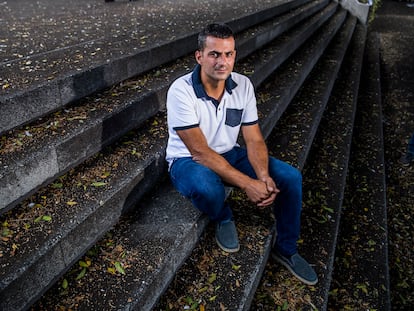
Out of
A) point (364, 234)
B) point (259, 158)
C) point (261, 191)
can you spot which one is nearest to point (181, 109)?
point (259, 158)

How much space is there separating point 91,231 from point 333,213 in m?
2.19

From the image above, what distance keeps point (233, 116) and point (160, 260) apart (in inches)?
45.1

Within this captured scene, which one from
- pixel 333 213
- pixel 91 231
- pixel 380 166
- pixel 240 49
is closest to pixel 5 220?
pixel 91 231

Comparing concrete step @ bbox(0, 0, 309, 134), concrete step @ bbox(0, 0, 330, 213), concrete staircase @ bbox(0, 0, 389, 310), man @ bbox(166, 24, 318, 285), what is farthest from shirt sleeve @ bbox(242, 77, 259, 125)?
concrete step @ bbox(0, 0, 309, 134)

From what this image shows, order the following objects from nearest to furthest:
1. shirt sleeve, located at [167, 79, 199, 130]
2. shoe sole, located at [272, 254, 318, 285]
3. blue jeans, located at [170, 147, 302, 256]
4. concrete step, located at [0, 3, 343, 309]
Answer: concrete step, located at [0, 3, 343, 309] < blue jeans, located at [170, 147, 302, 256] < shirt sleeve, located at [167, 79, 199, 130] < shoe sole, located at [272, 254, 318, 285]

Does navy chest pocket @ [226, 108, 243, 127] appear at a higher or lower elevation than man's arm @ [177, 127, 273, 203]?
higher

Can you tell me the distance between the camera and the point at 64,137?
95.7 inches

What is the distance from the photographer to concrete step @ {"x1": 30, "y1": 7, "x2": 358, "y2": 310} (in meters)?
1.97

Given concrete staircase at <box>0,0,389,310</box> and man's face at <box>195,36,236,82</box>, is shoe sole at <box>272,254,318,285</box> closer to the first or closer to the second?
concrete staircase at <box>0,0,389,310</box>

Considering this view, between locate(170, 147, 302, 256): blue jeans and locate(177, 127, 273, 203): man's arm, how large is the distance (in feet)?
0.16

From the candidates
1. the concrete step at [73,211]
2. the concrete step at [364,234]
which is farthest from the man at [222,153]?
the concrete step at [364,234]

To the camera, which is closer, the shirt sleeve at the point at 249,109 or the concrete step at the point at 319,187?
the concrete step at the point at 319,187

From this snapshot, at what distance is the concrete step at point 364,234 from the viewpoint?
9.11 feet

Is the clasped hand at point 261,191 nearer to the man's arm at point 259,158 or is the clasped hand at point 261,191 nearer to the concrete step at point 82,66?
the man's arm at point 259,158
